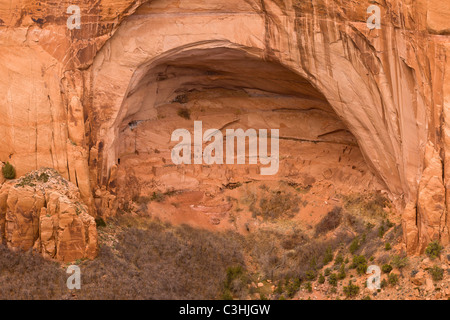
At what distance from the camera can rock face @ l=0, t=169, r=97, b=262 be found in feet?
93.0

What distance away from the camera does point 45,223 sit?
2823cm

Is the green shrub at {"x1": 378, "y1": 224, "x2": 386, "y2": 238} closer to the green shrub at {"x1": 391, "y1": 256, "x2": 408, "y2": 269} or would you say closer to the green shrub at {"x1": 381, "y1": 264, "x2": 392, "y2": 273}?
the green shrub at {"x1": 391, "y1": 256, "x2": 408, "y2": 269}

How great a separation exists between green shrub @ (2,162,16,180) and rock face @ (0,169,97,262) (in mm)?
438

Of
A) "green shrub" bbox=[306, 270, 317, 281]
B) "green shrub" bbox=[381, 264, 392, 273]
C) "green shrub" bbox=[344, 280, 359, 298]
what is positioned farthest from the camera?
"green shrub" bbox=[306, 270, 317, 281]

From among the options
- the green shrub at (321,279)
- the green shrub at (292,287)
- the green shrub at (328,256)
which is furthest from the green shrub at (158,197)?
the green shrub at (321,279)

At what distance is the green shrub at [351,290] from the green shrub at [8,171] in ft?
42.3

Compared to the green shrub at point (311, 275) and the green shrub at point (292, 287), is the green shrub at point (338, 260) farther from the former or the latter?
the green shrub at point (292, 287)

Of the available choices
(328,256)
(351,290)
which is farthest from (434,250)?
(328,256)

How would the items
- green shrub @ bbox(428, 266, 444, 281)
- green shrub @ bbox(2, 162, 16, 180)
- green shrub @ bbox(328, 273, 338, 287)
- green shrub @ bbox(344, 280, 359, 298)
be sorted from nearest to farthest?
green shrub @ bbox(428, 266, 444, 281)
green shrub @ bbox(344, 280, 359, 298)
green shrub @ bbox(328, 273, 338, 287)
green shrub @ bbox(2, 162, 16, 180)

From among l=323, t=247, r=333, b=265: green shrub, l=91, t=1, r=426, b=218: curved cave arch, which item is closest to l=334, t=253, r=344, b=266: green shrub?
l=323, t=247, r=333, b=265: green shrub

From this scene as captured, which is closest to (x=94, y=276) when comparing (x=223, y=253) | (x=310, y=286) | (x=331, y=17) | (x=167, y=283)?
(x=167, y=283)

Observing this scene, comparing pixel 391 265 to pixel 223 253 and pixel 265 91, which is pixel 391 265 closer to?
pixel 223 253

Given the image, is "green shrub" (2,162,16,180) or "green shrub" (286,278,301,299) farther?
"green shrub" (2,162,16,180)

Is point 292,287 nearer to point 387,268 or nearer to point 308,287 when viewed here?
point 308,287
